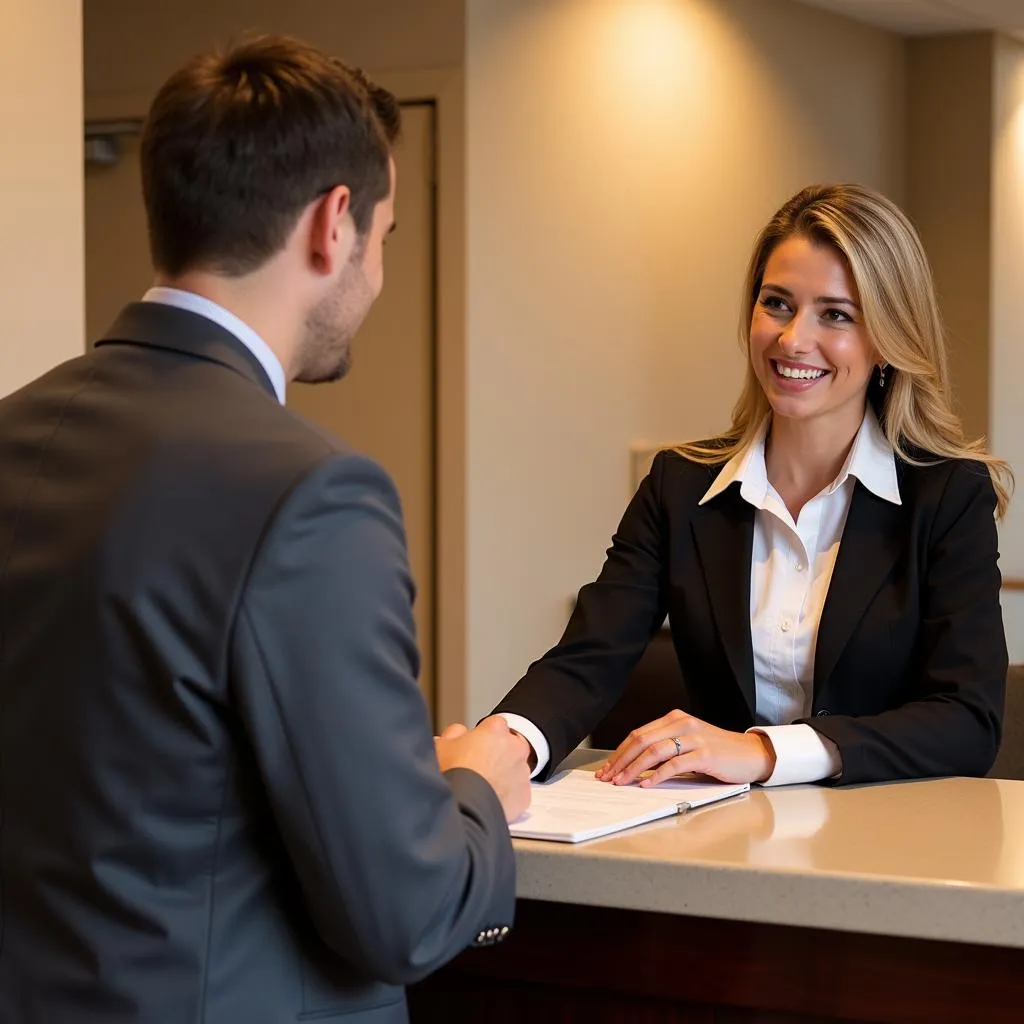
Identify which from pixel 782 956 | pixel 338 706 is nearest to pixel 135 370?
pixel 338 706

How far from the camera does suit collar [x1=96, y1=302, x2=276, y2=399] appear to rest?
4.07ft

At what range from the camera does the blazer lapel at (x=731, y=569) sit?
2.26 metres

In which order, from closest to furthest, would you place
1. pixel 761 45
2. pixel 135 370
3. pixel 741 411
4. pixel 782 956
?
pixel 135 370 < pixel 782 956 < pixel 741 411 < pixel 761 45

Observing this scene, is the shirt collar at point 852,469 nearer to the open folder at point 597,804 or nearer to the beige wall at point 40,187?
the open folder at point 597,804

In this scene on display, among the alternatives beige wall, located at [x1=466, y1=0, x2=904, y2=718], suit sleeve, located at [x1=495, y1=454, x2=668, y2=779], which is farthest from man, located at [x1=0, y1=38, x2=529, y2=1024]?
beige wall, located at [x1=466, y1=0, x2=904, y2=718]

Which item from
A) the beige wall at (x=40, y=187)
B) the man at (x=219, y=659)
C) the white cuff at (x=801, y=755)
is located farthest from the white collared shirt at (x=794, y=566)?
the beige wall at (x=40, y=187)

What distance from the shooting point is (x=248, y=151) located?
48.4 inches

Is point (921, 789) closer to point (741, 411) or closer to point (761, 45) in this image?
point (741, 411)

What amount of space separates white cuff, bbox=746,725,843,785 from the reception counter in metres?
0.16

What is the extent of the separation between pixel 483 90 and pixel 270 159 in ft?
10.9

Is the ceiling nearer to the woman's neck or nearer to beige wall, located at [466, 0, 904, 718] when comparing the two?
beige wall, located at [466, 0, 904, 718]

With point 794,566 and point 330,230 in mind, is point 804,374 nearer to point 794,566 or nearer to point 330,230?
point 794,566

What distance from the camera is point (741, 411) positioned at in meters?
2.54

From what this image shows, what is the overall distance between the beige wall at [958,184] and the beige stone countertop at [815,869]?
460 centimetres
